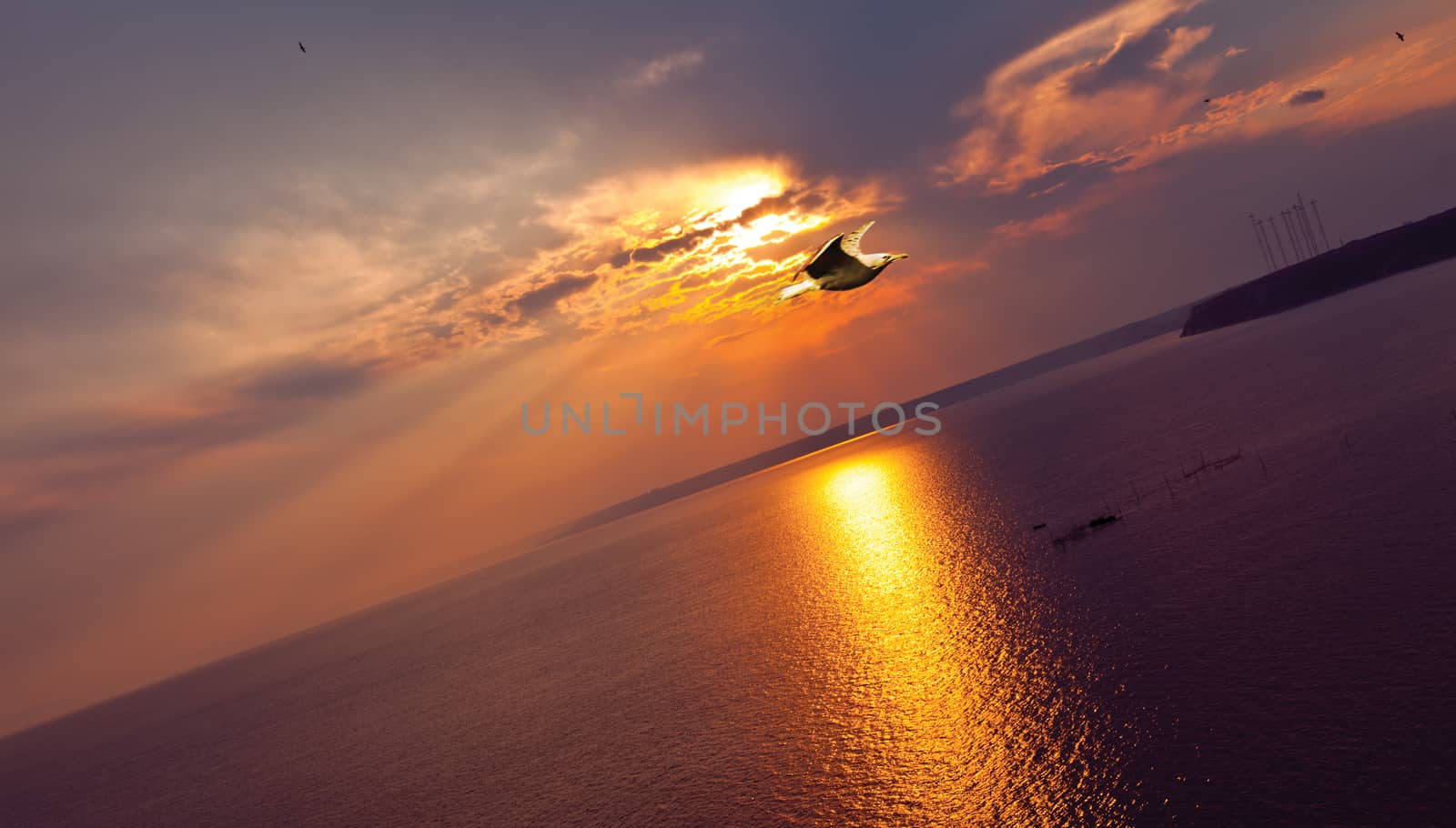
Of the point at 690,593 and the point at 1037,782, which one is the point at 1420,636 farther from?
the point at 690,593

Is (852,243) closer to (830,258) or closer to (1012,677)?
(830,258)

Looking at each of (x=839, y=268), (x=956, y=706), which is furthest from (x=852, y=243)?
(x=956, y=706)

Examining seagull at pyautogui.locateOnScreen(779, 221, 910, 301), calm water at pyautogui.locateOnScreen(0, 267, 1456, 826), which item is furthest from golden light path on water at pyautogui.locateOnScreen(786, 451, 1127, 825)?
seagull at pyautogui.locateOnScreen(779, 221, 910, 301)

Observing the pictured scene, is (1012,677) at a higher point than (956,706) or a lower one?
higher

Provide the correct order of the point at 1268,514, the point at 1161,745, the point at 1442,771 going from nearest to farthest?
the point at 1442,771, the point at 1161,745, the point at 1268,514

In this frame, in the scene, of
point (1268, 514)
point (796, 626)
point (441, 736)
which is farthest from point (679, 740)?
point (1268, 514)

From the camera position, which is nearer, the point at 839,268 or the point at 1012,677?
the point at 839,268

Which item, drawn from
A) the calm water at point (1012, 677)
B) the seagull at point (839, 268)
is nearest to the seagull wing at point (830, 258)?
the seagull at point (839, 268)
